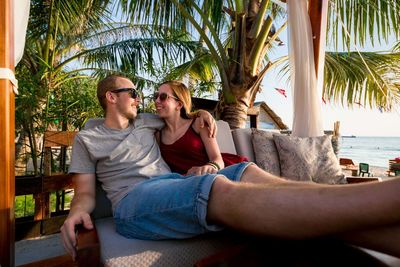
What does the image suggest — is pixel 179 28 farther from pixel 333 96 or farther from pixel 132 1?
pixel 333 96

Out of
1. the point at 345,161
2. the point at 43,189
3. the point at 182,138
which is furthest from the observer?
the point at 345,161

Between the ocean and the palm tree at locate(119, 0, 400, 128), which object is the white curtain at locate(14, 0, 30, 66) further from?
the ocean

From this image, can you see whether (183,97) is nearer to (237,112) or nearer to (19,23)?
(19,23)

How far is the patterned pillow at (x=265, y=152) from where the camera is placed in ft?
8.68

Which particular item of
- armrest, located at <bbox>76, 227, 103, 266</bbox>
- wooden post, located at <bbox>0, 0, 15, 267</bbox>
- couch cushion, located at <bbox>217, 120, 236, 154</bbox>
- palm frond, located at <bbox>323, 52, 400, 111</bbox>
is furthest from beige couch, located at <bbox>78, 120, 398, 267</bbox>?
palm frond, located at <bbox>323, 52, 400, 111</bbox>

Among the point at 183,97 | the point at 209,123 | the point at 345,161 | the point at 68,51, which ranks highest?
the point at 68,51

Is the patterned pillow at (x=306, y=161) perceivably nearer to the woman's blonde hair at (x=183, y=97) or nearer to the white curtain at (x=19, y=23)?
the woman's blonde hair at (x=183, y=97)

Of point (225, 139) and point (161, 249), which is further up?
point (225, 139)

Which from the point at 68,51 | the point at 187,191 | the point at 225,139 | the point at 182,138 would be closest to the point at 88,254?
the point at 187,191

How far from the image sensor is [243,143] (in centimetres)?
274

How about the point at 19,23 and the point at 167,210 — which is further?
the point at 19,23

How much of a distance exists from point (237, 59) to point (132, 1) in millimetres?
1743

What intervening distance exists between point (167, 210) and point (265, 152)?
179cm

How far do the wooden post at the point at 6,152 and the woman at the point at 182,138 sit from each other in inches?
35.6
